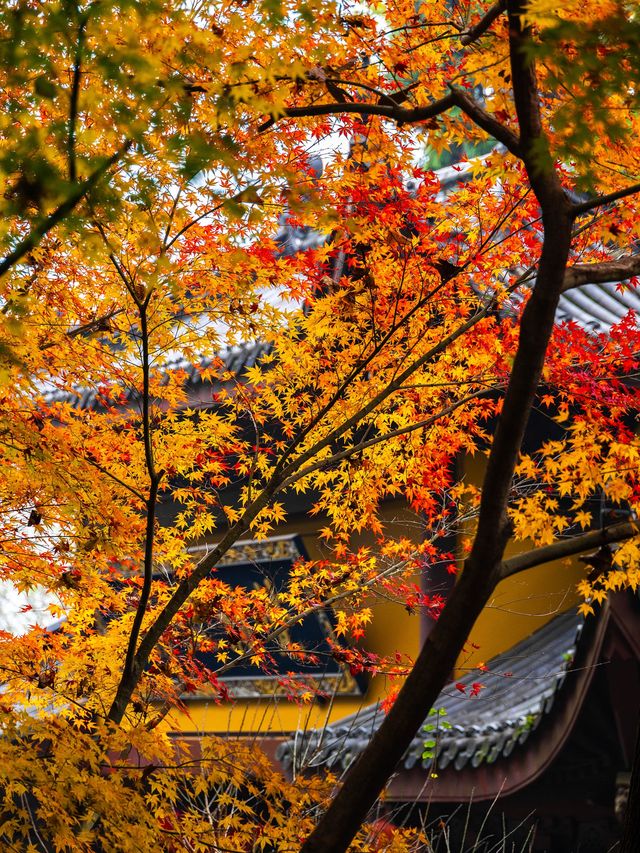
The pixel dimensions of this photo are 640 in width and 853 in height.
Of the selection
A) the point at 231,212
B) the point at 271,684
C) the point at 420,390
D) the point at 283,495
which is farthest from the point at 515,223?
the point at 271,684

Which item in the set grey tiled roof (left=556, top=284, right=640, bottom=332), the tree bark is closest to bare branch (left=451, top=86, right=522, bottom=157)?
the tree bark

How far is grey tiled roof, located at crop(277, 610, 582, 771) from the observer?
6.91 m

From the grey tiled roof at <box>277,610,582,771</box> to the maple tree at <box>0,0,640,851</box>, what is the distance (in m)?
1.02

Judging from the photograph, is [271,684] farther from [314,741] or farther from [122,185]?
[122,185]

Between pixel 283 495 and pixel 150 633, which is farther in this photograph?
pixel 283 495

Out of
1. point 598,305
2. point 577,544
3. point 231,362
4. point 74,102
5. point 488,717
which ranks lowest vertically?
point 488,717

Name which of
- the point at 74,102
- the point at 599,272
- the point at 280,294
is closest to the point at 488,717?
the point at 280,294

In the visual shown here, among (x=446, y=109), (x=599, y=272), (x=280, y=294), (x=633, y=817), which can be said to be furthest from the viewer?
(x=280, y=294)

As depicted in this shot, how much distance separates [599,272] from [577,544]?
105cm

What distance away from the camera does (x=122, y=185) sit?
164 inches

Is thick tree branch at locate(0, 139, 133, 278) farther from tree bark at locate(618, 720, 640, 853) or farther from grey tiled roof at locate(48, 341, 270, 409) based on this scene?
grey tiled roof at locate(48, 341, 270, 409)

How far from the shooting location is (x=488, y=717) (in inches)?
300

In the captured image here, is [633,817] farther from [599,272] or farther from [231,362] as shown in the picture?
[231,362]

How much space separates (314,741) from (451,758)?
1538 millimetres
